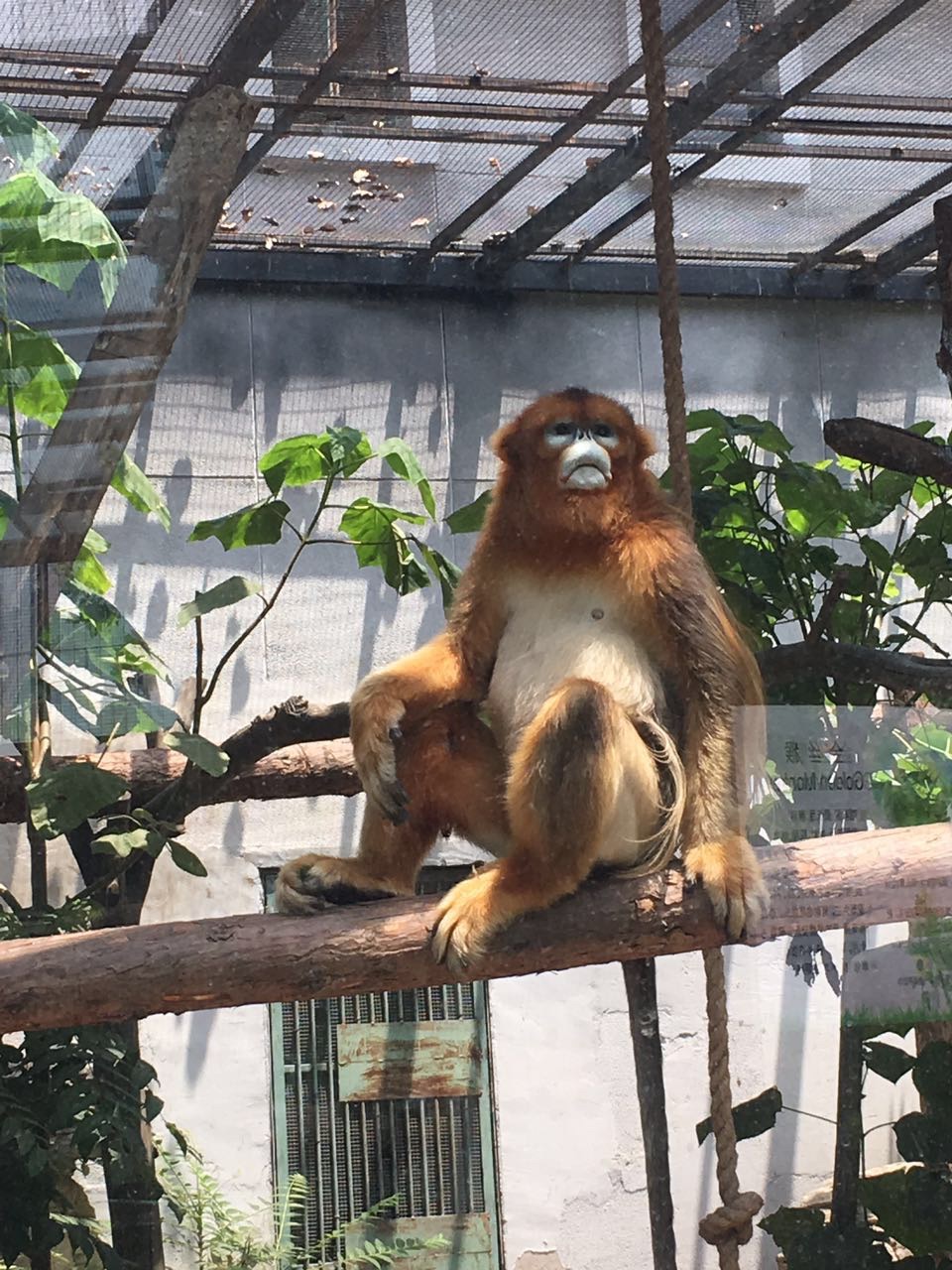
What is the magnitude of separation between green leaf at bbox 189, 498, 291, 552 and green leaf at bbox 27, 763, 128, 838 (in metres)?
0.62

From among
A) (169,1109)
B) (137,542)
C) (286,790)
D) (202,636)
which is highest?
(137,542)

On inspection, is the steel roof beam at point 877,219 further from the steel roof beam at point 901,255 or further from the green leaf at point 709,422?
the green leaf at point 709,422

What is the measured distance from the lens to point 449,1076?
11.4 ft

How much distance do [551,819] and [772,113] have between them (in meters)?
2.12

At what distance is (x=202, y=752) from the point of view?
2.93 meters

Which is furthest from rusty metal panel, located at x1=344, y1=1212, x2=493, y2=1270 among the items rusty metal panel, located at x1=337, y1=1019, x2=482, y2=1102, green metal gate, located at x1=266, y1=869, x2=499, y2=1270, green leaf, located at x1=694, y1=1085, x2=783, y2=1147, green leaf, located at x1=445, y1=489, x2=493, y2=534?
green leaf, located at x1=445, y1=489, x2=493, y2=534

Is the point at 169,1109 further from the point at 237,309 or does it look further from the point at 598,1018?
the point at 237,309

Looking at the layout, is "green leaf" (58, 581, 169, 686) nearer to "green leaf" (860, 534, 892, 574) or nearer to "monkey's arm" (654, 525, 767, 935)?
"monkey's arm" (654, 525, 767, 935)

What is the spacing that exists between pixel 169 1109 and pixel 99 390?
169cm

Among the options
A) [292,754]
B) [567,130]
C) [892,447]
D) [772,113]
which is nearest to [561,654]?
[892,447]

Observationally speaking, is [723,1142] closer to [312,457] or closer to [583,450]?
[583,450]

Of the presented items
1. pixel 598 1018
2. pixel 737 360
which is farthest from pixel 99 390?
pixel 598 1018

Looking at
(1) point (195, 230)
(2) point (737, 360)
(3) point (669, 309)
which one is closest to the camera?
(3) point (669, 309)

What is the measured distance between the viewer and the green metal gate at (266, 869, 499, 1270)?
11.0ft
